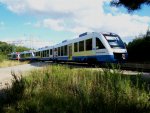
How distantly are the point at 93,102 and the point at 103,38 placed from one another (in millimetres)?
15252

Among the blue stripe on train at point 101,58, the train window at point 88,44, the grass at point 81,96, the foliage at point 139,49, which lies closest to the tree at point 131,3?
the grass at point 81,96

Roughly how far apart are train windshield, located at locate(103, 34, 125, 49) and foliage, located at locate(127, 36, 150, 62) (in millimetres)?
2668

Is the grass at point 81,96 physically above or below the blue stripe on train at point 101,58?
below

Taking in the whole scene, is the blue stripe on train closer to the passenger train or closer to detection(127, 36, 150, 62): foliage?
the passenger train

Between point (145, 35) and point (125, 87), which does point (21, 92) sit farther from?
point (145, 35)

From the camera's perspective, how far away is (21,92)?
9234mm

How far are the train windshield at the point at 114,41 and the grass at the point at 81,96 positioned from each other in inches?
498

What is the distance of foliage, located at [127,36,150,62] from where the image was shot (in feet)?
82.9

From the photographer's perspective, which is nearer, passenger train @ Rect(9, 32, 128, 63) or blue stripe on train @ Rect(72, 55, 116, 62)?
blue stripe on train @ Rect(72, 55, 116, 62)

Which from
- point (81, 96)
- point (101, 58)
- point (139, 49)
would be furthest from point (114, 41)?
point (81, 96)

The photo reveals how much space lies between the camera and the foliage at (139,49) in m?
25.3

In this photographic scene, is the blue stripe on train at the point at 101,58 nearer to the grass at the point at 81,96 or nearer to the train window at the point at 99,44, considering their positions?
the train window at the point at 99,44

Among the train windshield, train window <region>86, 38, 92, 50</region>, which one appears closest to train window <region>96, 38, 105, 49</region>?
the train windshield

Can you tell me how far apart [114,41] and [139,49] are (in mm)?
3673
